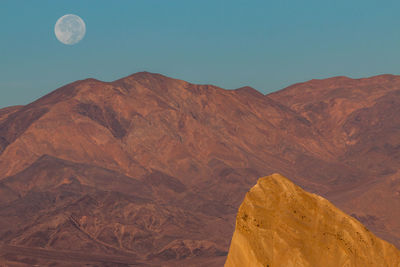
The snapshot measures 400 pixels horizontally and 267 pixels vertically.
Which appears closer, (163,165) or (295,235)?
(295,235)

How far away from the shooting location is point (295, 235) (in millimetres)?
11352

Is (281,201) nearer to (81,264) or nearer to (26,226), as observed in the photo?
(81,264)

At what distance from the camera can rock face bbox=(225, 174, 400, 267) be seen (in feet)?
36.7

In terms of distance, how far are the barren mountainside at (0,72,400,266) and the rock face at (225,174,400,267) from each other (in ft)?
243

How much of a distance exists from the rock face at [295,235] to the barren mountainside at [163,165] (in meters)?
74.2

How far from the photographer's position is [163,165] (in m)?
154

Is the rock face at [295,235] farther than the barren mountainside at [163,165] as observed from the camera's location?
No

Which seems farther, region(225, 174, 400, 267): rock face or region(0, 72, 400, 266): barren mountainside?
region(0, 72, 400, 266): barren mountainside

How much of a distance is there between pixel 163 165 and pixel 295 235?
143133 millimetres

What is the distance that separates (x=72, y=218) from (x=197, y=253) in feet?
84.7

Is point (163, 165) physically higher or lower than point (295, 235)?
lower

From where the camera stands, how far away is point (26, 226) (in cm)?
11131

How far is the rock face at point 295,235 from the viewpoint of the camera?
1117cm

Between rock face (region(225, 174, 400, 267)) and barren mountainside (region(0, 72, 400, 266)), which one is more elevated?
rock face (region(225, 174, 400, 267))
